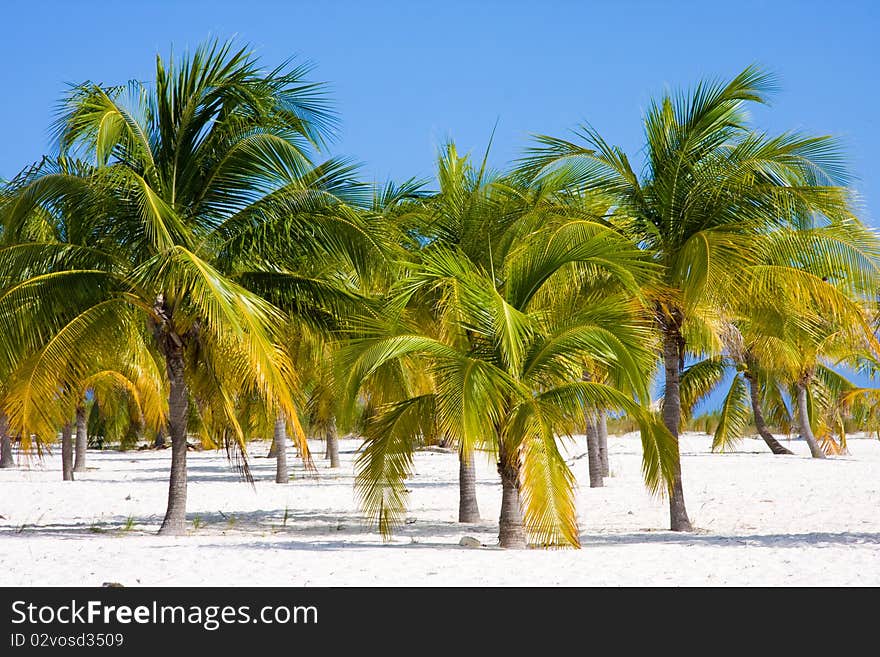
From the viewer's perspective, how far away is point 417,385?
15812 mm

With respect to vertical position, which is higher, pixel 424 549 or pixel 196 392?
pixel 196 392

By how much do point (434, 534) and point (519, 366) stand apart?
12.9ft

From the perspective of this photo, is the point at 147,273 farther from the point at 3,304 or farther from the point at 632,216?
the point at 632,216

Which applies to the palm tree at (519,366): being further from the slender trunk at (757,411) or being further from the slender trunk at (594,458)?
the slender trunk at (757,411)

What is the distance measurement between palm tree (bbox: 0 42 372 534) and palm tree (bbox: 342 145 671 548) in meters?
1.42

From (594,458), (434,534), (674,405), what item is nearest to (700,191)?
(674,405)

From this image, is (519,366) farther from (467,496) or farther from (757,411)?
(757,411)

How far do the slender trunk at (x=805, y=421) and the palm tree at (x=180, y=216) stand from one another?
1991cm

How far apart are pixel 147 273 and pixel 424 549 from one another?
15.9 feet

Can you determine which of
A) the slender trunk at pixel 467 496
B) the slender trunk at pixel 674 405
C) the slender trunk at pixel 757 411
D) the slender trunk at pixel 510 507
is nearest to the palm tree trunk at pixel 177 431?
the slender trunk at pixel 467 496

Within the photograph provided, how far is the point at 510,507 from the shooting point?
436 inches

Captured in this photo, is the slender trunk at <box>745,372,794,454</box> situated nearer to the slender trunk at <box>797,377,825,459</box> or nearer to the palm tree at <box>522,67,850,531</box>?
the slender trunk at <box>797,377,825,459</box>

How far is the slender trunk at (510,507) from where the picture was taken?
10.9 m
